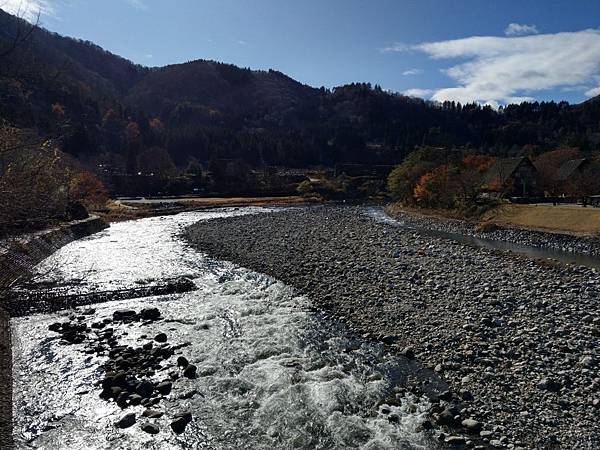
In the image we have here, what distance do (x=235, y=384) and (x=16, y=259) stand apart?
61.7ft

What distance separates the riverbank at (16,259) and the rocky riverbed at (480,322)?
32.2 feet


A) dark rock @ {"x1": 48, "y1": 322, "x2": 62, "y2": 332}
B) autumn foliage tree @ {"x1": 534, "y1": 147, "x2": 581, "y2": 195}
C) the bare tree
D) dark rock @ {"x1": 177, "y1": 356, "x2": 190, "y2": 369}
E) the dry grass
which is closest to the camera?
the bare tree

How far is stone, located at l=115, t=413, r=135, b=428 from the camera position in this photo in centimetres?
914

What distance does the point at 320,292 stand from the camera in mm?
18453

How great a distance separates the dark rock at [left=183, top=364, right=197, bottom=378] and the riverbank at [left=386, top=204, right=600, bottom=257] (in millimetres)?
27219

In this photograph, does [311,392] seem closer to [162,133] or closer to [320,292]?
[320,292]

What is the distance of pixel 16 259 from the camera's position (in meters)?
22.9

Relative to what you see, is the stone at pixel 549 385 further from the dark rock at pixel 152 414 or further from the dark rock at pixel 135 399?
the dark rock at pixel 135 399

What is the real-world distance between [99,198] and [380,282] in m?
57.1

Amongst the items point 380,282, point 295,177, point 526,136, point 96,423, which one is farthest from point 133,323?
point 526,136

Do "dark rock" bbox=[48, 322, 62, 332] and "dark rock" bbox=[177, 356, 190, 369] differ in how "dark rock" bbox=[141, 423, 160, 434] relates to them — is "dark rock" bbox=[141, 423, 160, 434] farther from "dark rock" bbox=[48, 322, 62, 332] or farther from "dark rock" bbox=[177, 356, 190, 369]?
"dark rock" bbox=[48, 322, 62, 332]

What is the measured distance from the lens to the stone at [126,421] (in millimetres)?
9141

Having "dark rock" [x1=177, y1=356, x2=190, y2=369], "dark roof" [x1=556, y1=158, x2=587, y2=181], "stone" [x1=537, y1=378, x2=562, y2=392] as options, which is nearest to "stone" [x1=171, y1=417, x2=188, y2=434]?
"dark rock" [x1=177, y1=356, x2=190, y2=369]

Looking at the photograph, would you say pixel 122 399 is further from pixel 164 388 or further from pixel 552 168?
pixel 552 168
